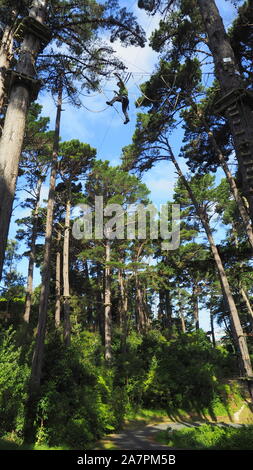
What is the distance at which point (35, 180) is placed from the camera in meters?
20.9

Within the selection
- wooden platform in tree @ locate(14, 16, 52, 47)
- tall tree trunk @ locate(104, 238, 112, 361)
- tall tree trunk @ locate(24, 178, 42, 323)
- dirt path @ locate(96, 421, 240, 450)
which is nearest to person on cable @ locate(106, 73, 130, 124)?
wooden platform in tree @ locate(14, 16, 52, 47)

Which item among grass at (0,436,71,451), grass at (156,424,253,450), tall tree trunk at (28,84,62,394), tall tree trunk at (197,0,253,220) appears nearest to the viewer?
tall tree trunk at (197,0,253,220)

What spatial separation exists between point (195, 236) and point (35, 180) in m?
13.8

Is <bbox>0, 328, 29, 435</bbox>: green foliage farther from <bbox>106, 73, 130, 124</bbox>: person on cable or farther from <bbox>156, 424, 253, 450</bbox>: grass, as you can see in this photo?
<bbox>106, 73, 130, 124</bbox>: person on cable

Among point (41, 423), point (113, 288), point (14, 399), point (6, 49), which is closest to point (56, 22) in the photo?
point (6, 49)

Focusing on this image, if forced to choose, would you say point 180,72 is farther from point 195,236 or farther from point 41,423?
point 195,236

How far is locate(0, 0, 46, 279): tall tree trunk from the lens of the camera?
344cm

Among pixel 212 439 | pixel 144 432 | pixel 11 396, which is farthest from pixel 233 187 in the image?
pixel 11 396

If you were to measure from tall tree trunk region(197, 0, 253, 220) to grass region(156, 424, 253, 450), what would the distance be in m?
4.70

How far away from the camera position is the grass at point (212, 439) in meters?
5.39

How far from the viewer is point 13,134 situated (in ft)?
12.7

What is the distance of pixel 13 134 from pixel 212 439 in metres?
7.37

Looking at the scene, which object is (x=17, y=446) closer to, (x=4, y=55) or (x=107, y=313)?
(x=4, y=55)

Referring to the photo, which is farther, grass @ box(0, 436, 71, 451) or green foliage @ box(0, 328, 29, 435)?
green foliage @ box(0, 328, 29, 435)
